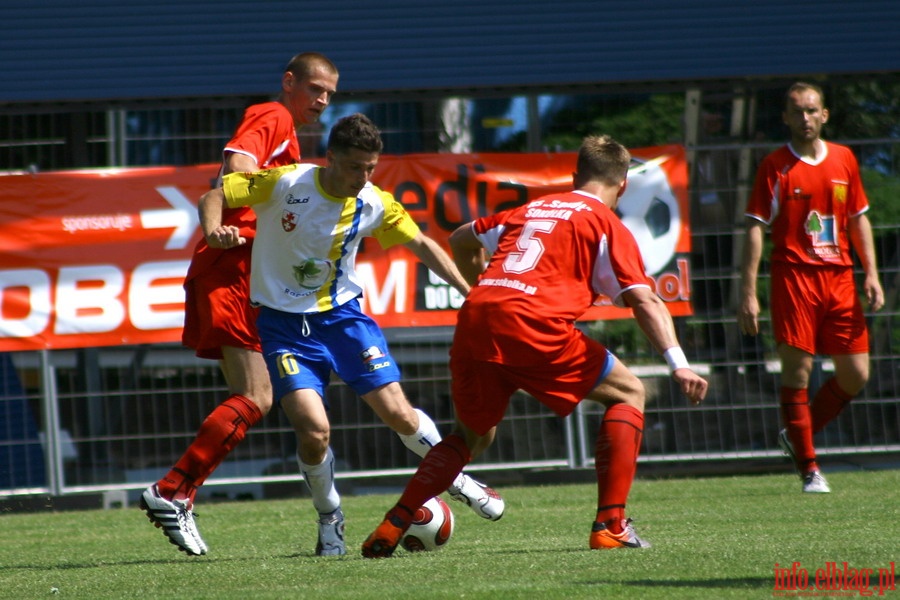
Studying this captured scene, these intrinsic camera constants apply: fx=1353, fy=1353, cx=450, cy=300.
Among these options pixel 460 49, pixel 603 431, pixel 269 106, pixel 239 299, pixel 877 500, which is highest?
pixel 460 49

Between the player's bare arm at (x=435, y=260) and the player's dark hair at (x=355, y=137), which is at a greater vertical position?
the player's dark hair at (x=355, y=137)

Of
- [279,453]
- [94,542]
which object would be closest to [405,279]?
[279,453]

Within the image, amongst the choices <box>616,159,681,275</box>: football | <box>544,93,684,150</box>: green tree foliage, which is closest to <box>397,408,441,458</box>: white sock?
<box>616,159,681,275</box>: football

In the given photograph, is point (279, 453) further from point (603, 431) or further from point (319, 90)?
point (603, 431)

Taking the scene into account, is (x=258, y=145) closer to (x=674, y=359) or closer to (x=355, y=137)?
(x=355, y=137)

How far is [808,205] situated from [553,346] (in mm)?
3395

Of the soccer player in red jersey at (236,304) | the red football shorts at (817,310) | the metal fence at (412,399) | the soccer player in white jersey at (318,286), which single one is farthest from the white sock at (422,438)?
the metal fence at (412,399)

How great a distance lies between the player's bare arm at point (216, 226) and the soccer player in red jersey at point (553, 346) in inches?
39.6

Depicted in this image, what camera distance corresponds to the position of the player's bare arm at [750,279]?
7.84 metres

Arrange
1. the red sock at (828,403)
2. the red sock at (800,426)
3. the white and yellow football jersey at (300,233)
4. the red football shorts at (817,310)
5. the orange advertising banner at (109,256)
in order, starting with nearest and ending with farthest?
the white and yellow football jersey at (300,233), the red football shorts at (817,310), the red sock at (800,426), the red sock at (828,403), the orange advertising banner at (109,256)

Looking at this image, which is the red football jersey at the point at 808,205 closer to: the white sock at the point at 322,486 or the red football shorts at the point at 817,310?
the red football shorts at the point at 817,310

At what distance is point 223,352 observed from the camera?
6035 mm

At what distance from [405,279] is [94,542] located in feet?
10.6

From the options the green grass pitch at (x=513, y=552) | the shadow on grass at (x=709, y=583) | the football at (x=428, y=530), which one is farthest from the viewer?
the football at (x=428, y=530)
